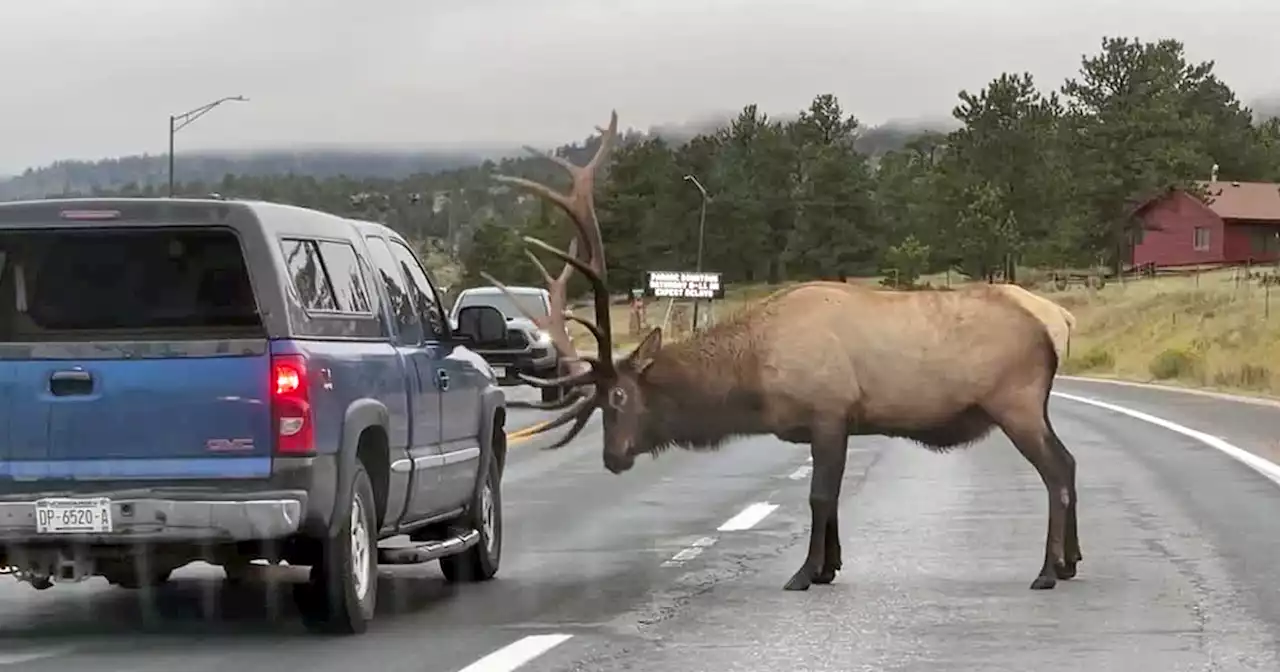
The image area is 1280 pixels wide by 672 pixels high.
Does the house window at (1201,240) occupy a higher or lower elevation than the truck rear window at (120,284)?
lower

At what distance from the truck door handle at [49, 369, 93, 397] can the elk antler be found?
137 inches

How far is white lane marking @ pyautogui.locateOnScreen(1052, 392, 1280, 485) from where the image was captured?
20219 millimetres

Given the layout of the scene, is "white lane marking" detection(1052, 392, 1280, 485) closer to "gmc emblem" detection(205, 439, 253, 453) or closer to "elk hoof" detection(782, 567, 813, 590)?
"elk hoof" detection(782, 567, 813, 590)

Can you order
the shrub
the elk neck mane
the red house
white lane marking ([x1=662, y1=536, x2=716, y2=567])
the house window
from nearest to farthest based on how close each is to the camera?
the elk neck mane
white lane marking ([x1=662, y1=536, x2=716, y2=567])
the shrub
the red house
the house window

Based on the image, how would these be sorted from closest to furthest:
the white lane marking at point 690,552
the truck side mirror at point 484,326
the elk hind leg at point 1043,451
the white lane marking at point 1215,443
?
the truck side mirror at point 484,326 < the elk hind leg at point 1043,451 < the white lane marking at point 690,552 < the white lane marking at point 1215,443

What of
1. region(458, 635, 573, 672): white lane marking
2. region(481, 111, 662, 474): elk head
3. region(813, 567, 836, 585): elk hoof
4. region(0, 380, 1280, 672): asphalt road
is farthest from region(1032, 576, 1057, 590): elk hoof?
region(458, 635, 573, 672): white lane marking

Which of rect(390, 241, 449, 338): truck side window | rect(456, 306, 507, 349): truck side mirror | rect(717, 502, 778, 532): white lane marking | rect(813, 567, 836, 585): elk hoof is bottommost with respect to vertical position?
rect(717, 502, 778, 532): white lane marking

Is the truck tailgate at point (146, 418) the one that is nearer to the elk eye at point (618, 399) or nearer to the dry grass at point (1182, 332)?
the elk eye at point (618, 399)

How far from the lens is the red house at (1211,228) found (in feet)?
330

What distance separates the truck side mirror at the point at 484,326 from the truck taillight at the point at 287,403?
2.54 m

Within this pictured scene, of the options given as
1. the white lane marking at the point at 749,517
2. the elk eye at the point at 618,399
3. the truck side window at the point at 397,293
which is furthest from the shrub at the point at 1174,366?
the truck side window at the point at 397,293

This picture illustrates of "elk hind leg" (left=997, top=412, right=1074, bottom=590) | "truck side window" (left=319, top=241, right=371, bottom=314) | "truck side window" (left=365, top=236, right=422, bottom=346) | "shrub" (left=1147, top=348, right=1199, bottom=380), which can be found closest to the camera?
"truck side window" (left=319, top=241, right=371, bottom=314)

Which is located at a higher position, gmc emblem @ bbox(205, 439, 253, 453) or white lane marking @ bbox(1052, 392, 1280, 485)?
gmc emblem @ bbox(205, 439, 253, 453)

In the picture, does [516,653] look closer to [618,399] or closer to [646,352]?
[618,399]
